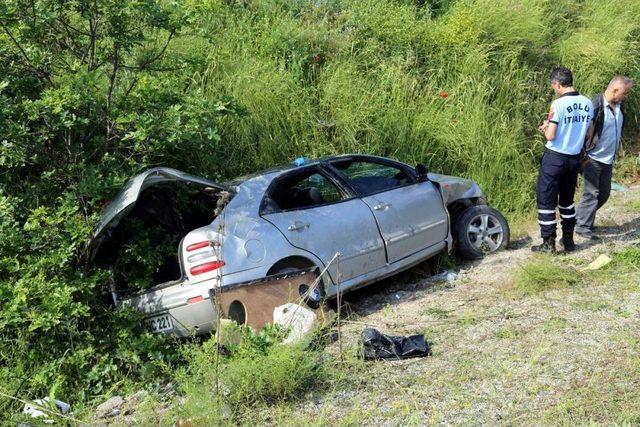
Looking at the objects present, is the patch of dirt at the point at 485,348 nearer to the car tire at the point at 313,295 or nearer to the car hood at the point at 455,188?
the car tire at the point at 313,295

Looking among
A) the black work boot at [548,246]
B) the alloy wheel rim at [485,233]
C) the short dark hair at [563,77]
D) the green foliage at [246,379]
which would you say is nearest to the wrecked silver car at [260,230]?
the alloy wheel rim at [485,233]

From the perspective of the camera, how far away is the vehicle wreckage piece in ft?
19.9

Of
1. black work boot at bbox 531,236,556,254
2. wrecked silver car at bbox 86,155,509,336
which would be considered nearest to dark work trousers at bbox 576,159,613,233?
black work boot at bbox 531,236,556,254

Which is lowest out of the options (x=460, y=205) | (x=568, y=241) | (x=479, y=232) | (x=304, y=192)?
(x=568, y=241)

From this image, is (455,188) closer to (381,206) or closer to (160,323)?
(381,206)

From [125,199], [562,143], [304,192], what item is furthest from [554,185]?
[125,199]

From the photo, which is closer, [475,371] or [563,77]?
[475,371]

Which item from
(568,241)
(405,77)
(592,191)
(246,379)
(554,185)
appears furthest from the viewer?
(405,77)

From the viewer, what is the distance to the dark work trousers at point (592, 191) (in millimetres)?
8719

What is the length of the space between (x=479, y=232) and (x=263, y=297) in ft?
11.5

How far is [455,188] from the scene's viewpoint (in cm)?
863

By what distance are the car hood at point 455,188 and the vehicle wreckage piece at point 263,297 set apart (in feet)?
8.97

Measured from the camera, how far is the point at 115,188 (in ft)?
20.9

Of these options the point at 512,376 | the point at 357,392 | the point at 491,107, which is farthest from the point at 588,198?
the point at 357,392
